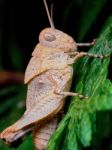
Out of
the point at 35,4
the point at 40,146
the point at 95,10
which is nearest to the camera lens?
the point at 40,146

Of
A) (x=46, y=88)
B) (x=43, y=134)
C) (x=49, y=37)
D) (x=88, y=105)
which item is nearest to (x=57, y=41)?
(x=49, y=37)

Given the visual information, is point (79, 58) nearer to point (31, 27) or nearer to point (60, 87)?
point (60, 87)

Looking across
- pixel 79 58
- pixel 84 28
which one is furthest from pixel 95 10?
pixel 79 58

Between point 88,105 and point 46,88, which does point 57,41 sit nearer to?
point 46,88

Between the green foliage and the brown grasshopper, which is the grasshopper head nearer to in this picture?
the brown grasshopper

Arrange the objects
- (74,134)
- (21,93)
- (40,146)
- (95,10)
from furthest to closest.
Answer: (21,93) → (95,10) → (40,146) → (74,134)

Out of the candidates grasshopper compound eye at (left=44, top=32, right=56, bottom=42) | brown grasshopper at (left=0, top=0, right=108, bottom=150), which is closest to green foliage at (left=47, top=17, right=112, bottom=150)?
brown grasshopper at (left=0, top=0, right=108, bottom=150)
